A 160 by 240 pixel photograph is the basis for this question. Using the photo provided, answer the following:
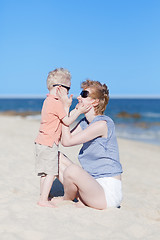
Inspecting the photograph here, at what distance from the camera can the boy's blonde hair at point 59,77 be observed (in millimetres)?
3986

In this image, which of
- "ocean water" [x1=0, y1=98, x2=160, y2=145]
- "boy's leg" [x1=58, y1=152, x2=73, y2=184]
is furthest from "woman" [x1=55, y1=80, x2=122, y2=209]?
"ocean water" [x1=0, y1=98, x2=160, y2=145]

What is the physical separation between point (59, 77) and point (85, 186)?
1.40 meters

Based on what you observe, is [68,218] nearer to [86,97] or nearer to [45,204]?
[45,204]

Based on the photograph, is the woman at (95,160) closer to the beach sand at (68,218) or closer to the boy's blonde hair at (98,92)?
the boy's blonde hair at (98,92)

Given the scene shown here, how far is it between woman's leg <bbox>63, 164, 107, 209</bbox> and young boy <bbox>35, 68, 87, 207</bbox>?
0.25m

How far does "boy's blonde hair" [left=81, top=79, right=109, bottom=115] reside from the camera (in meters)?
3.94

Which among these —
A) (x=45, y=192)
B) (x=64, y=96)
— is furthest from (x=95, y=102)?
(x=45, y=192)

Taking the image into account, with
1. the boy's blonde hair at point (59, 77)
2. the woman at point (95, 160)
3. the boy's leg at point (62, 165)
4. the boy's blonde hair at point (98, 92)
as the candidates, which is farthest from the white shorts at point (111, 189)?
the boy's blonde hair at point (59, 77)

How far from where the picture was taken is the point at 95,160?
3.95 metres

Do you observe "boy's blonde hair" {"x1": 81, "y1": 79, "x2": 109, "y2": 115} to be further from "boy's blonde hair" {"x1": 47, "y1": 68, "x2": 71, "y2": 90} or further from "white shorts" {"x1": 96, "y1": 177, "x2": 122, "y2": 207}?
"white shorts" {"x1": 96, "y1": 177, "x2": 122, "y2": 207}

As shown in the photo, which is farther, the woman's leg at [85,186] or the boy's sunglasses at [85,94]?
the boy's sunglasses at [85,94]

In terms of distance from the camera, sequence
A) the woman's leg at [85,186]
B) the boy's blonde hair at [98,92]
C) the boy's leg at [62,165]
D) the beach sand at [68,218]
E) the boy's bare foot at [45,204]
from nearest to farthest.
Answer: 1. the beach sand at [68,218]
2. the woman's leg at [85,186]
3. the boy's bare foot at [45,204]
4. the boy's blonde hair at [98,92]
5. the boy's leg at [62,165]

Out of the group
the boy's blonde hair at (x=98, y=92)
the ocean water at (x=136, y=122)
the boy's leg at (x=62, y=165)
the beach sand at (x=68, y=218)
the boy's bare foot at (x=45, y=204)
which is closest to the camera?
the beach sand at (x=68, y=218)

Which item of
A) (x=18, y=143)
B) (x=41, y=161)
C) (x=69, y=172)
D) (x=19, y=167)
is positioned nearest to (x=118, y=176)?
(x=69, y=172)
